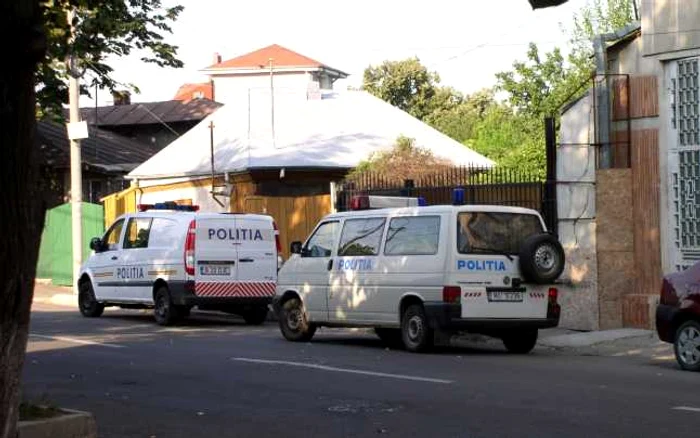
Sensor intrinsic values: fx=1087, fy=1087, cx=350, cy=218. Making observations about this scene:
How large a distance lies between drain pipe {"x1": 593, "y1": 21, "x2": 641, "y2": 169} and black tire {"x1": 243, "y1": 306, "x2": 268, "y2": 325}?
6.88m

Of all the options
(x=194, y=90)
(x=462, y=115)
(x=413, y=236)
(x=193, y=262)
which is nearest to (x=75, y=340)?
(x=193, y=262)

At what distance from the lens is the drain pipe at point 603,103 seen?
56.0ft

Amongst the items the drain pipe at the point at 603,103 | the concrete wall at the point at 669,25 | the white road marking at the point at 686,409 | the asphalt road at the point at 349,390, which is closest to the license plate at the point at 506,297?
the asphalt road at the point at 349,390

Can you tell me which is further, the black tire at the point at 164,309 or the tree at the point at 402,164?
the tree at the point at 402,164

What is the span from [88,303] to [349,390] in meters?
12.3

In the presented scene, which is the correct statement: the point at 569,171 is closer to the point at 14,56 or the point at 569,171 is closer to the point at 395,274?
the point at 395,274

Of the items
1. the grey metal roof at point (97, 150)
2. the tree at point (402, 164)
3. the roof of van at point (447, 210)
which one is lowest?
the roof of van at point (447, 210)

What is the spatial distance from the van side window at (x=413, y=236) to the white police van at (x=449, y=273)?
1cm

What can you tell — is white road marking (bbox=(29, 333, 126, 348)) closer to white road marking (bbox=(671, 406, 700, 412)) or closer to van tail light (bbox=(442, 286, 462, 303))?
van tail light (bbox=(442, 286, 462, 303))

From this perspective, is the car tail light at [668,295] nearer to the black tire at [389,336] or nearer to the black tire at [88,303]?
the black tire at [389,336]

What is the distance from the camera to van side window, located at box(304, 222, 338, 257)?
15781mm

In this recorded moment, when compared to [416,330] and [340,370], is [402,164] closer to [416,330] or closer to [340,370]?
[416,330]

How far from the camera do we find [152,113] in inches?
1842

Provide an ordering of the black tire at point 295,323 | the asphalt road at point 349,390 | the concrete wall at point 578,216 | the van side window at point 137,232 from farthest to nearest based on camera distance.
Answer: the van side window at point 137,232
the concrete wall at point 578,216
the black tire at point 295,323
the asphalt road at point 349,390
